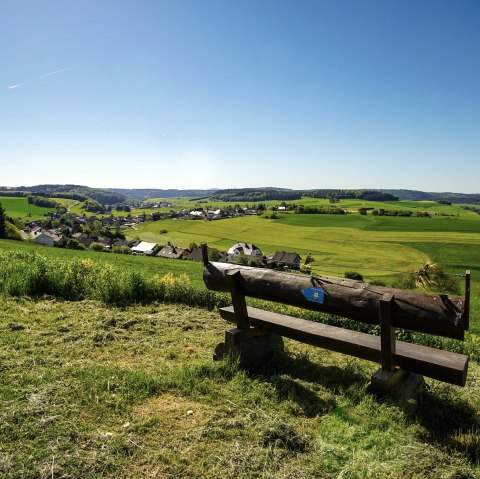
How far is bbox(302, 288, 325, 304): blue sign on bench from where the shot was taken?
5137 millimetres

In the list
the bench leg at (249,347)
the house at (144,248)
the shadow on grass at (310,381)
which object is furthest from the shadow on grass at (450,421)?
the house at (144,248)

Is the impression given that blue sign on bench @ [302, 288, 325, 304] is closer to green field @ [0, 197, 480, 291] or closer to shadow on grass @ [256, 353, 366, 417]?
shadow on grass @ [256, 353, 366, 417]

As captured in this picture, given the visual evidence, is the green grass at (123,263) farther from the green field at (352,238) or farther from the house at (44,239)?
the house at (44,239)

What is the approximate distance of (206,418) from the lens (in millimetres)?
4207

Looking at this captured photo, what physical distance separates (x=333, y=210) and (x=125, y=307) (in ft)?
370

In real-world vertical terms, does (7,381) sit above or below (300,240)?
above

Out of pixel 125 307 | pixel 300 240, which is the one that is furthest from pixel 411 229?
pixel 125 307

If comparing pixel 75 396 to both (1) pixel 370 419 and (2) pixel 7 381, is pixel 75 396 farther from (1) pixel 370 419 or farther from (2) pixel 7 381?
(1) pixel 370 419

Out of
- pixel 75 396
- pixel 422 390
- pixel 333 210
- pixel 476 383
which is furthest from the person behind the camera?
pixel 333 210

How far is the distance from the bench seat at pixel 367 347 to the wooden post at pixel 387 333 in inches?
5.4

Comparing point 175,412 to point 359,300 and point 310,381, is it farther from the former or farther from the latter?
point 359,300

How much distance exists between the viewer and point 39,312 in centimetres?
806

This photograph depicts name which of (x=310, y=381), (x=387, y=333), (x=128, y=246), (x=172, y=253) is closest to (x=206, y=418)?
(x=310, y=381)

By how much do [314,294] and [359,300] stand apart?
60cm
